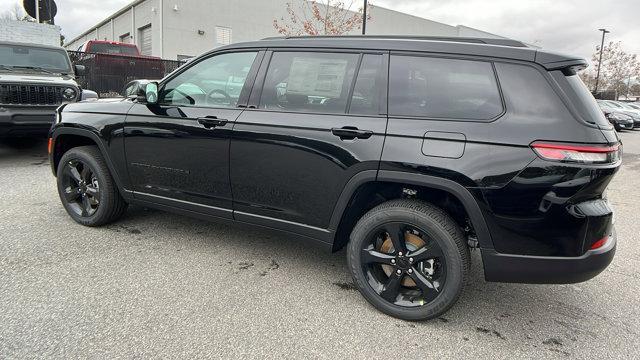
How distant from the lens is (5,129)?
6.61m

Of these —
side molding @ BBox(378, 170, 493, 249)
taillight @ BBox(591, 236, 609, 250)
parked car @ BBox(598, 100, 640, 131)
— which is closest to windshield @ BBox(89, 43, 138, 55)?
side molding @ BBox(378, 170, 493, 249)

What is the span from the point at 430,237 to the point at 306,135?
40.7 inches

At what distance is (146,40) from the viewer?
26172 millimetres

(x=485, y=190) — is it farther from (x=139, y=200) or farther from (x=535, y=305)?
(x=139, y=200)

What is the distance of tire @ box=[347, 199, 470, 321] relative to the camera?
2650mm

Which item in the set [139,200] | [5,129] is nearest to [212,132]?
[139,200]

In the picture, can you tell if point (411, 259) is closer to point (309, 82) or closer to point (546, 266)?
point (546, 266)

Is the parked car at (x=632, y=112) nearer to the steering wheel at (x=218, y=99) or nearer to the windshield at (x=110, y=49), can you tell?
the windshield at (x=110, y=49)

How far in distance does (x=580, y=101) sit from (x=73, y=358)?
10.1 ft

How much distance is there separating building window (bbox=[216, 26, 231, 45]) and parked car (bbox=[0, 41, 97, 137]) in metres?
17.2

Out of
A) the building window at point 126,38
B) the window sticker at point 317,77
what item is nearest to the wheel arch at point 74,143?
the window sticker at point 317,77

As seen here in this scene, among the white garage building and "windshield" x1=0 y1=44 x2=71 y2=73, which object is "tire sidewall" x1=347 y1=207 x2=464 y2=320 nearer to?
"windshield" x1=0 y1=44 x2=71 y2=73

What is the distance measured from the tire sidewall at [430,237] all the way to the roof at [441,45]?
1.04 meters

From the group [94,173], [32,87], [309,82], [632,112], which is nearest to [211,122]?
[309,82]
